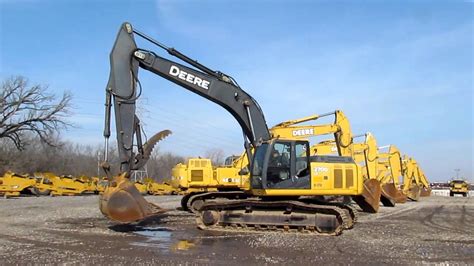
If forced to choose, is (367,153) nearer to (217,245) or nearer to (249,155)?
(249,155)

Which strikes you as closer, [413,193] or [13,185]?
[13,185]

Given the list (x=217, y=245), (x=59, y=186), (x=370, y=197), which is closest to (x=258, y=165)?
(x=217, y=245)

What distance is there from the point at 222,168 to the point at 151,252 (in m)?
10.8

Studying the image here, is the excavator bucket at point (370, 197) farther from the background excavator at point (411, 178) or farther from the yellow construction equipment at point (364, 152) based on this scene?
the background excavator at point (411, 178)

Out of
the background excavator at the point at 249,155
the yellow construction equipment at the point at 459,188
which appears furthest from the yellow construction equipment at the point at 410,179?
the background excavator at the point at 249,155

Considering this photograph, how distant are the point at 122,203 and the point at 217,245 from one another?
2.53 metres

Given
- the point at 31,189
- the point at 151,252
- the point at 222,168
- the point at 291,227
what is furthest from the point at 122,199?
the point at 31,189

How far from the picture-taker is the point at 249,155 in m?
14.2

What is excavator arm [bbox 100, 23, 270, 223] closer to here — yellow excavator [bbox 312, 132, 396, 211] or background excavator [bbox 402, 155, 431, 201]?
yellow excavator [bbox 312, 132, 396, 211]

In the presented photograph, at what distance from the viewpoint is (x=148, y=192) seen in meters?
47.9

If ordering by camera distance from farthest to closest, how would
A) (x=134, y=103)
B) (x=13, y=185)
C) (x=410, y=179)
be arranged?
1. (x=410, y=179)
2. (x=13, y=185)
3. (x=134, y=103)

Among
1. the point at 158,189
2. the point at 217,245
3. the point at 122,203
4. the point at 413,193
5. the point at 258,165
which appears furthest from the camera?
the point at 158,189

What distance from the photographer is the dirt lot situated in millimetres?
9242

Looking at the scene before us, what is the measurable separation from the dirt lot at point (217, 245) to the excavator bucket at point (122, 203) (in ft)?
1.80
